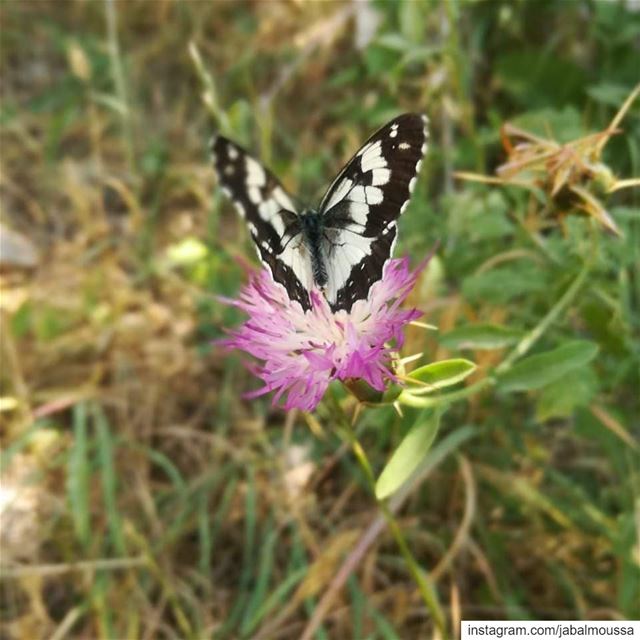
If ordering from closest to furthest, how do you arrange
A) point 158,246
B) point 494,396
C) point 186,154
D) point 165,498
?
1. point 494,396
2. point 165,498
3. point 158,246
4. point 186,154

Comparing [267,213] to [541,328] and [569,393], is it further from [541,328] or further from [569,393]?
[569,393]

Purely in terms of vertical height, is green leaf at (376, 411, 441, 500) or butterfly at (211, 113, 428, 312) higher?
butterfly at (211, 113, 428, 312)

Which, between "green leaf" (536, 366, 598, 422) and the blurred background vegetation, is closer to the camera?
"green leaf" (536, 366, 598, 422)

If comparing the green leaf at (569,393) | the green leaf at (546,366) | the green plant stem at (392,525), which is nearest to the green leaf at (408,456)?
the green plant stem at (392,525)

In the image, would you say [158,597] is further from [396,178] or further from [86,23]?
[86,23]

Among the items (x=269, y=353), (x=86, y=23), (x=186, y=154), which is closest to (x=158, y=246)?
(x=186, y=154)

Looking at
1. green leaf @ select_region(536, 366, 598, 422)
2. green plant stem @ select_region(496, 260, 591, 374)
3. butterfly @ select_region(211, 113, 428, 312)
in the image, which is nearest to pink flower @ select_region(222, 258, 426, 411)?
butterfly @ select_region(211, 113, 428, 312)

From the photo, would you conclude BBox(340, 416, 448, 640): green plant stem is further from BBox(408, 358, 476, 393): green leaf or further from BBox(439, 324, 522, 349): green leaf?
BBox(439, 324, 522, 349): green leaf
